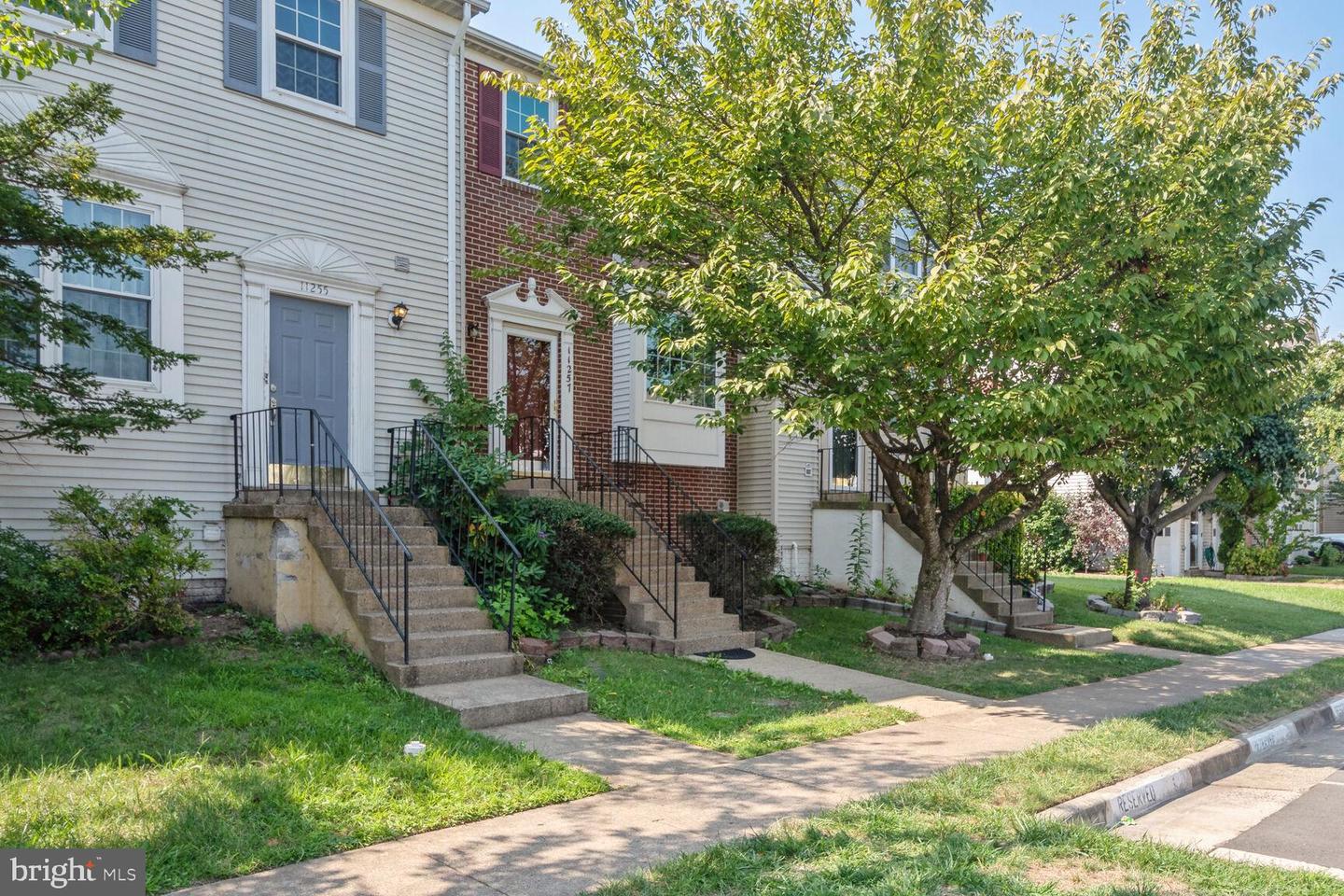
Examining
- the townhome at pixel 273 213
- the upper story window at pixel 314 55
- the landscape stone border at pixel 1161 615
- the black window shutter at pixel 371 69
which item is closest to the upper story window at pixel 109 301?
the townhome at pixel 273 213

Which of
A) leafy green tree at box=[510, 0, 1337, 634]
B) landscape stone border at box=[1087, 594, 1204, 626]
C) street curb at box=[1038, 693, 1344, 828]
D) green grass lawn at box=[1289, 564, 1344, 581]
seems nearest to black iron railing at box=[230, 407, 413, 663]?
leafy green tree at box=[510, 0, 1337, 634]

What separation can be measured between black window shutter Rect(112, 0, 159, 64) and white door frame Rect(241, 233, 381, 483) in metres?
1.99

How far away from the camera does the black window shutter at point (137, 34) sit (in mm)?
8750

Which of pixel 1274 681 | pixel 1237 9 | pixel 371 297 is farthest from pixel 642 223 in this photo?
pixel 1274 681

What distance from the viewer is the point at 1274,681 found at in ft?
31.2

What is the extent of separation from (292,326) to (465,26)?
431 cm

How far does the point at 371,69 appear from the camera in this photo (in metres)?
10.6

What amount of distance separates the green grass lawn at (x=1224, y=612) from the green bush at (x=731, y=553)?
200 inches

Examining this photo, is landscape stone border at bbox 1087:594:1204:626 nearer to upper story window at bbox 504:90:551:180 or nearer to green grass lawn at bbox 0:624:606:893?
upper story window at bbox 504:90:551:180

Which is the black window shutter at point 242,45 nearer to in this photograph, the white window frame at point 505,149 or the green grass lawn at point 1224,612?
the white window frame at point 505,149

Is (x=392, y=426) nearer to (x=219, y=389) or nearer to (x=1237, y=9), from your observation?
(x=219, y=389)

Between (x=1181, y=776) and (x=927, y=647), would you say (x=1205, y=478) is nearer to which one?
(x=927, y=647)

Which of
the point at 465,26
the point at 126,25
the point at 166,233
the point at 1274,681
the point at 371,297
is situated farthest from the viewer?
the point at 465,26

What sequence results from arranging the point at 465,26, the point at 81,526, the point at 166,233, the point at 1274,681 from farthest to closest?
the point at 465,26
the point at 1274,681
the point at 81,526
the point at 166,233
